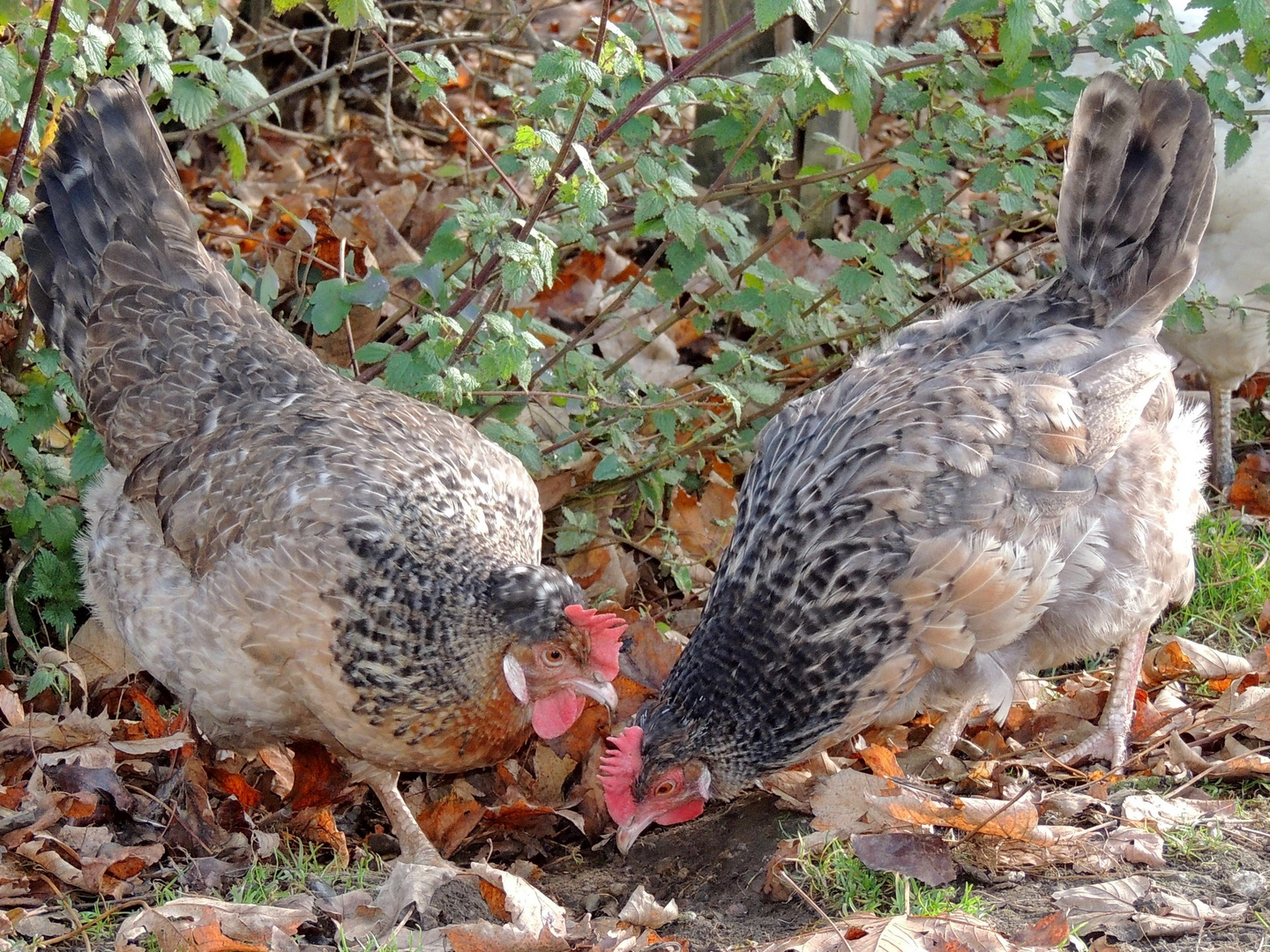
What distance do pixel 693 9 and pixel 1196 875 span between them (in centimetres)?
636

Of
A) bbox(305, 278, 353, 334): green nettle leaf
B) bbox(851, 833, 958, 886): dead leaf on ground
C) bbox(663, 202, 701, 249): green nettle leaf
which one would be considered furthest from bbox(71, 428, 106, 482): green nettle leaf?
bbox(851, 833, 958, 886): dead leaf on ground

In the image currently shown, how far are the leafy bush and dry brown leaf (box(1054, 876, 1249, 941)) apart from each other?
1.73 metres

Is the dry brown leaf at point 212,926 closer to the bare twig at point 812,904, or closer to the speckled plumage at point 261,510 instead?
the speckled plumage at point 261,510

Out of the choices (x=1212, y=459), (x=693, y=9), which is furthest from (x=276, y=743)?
(x=693, y=9)

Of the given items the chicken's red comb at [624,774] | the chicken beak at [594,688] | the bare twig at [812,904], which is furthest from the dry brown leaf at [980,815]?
the chicken beak at [594,688]

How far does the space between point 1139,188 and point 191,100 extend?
2.89m

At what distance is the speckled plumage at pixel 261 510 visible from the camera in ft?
11.1

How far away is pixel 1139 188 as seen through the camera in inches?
158

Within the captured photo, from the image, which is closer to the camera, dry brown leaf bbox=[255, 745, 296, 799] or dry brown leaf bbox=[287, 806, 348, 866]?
dry brown leaf bbox=[287, 806, 348, 866]

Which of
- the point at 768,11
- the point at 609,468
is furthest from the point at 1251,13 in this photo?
the point at 609,468

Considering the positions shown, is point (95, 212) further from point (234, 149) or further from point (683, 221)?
point (683, 221)

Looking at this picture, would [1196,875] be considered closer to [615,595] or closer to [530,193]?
[615,595]

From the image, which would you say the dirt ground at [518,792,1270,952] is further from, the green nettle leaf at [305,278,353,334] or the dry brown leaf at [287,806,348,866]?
the green nettle leaf at [305,278,353,334]

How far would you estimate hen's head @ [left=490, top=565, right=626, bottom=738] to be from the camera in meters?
3.36
